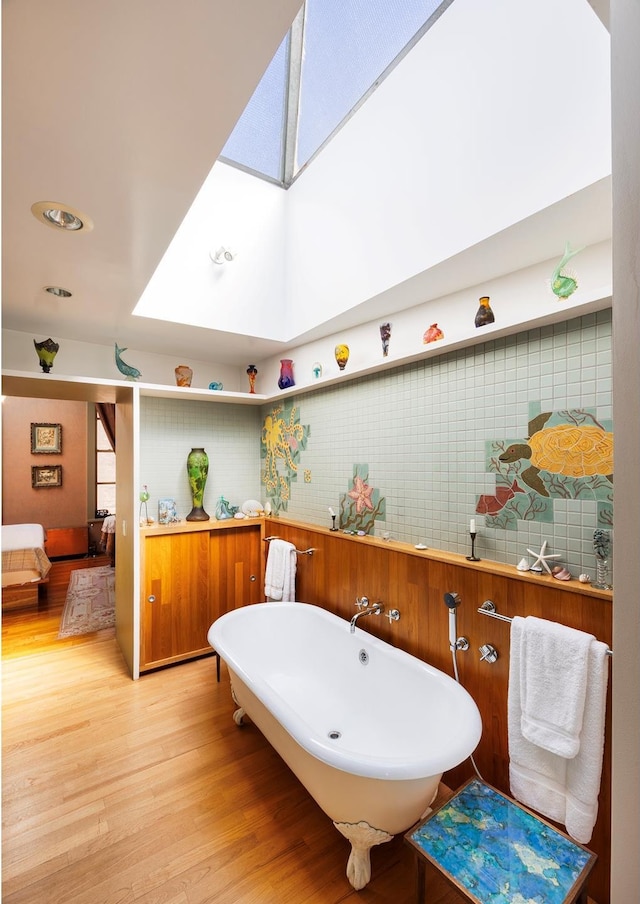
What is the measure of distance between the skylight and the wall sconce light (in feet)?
1.86

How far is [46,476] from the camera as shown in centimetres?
642

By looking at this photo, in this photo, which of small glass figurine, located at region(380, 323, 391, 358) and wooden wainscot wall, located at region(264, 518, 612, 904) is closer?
wooden wainscot wall, located at region(264, 518, 612, 904)

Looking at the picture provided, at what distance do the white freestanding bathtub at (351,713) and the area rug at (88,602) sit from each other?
6.58 ft

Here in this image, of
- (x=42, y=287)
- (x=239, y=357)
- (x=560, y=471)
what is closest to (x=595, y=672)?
(x=560, y=471)

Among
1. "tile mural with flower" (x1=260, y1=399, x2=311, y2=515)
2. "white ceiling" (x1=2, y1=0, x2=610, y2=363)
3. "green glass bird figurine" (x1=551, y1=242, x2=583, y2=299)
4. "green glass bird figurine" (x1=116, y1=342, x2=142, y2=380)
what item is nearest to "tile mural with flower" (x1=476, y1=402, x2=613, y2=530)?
"green glass bird figurine" (x1=551, y1=242, x2=583, y2=299)

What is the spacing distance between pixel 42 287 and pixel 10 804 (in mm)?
2422

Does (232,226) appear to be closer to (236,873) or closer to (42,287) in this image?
(42,287)

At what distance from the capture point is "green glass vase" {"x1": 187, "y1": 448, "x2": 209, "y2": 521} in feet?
11.2

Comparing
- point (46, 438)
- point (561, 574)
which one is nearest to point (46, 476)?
point (46, 438)

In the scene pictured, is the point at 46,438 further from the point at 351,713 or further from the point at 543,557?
the point at 543,557

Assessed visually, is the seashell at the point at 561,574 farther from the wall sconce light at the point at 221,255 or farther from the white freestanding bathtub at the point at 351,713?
the wall sconce light at the point at 221,255

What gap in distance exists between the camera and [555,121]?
5.19 feet

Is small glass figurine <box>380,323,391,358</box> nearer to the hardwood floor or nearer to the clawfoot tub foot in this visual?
the clawfoot tub foot

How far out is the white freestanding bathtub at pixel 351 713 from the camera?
5.02ft
